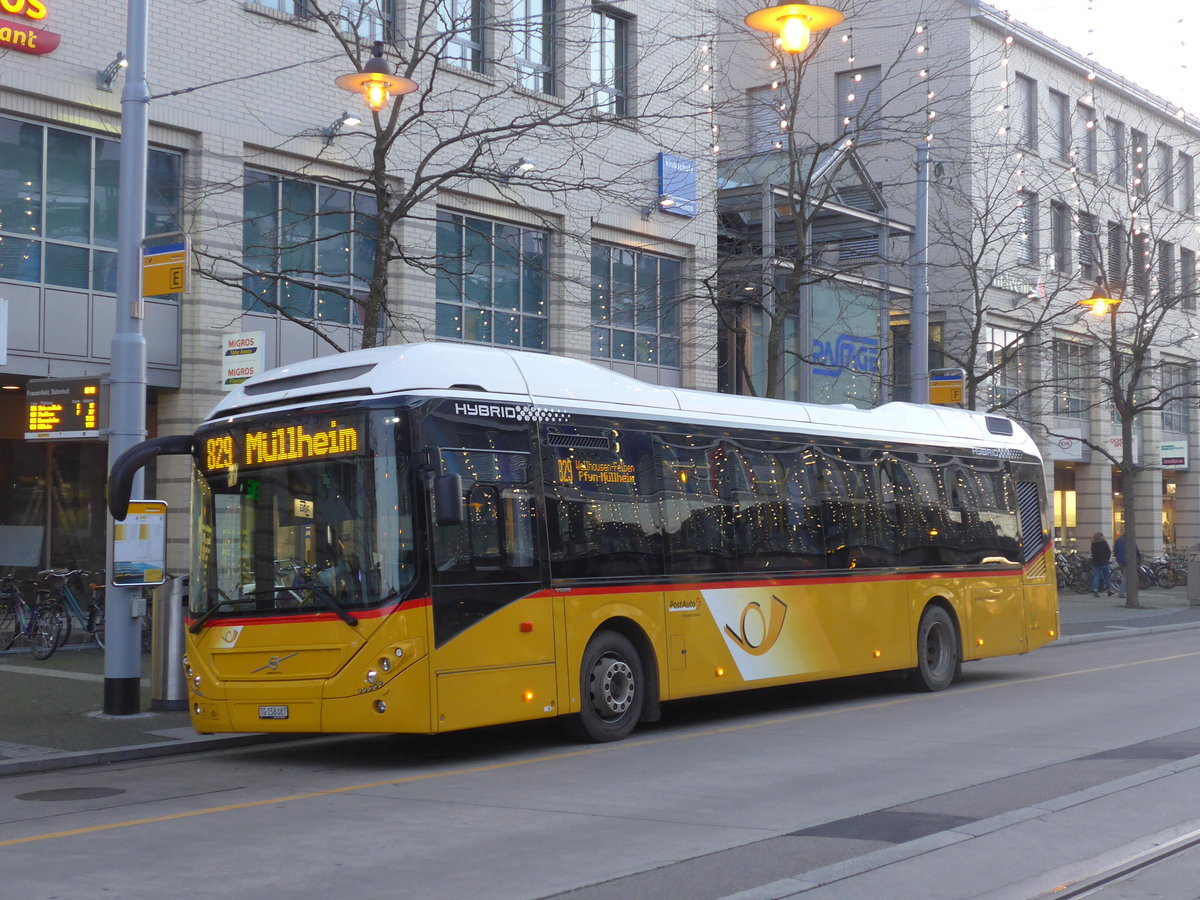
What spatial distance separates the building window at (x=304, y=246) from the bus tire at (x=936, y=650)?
9394mm

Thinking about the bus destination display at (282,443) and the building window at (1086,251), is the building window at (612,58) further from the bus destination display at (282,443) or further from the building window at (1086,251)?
the building window at (1086,251)

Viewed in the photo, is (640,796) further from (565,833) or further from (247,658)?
(247,658)

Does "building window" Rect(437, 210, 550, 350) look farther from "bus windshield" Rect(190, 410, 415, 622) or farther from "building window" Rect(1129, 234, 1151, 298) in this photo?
"building window" Rect(1129, 234, 1151, 298)

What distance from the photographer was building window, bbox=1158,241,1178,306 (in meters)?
32.9

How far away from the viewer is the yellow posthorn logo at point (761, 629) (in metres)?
13.9

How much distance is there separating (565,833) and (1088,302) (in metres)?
18.9

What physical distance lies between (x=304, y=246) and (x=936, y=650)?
Result: 10712 mm

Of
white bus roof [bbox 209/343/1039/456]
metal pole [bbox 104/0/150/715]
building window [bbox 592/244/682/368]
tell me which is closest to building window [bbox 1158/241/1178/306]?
building window [bbox 592/244/682/368]

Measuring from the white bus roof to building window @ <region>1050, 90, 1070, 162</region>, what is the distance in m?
30.0

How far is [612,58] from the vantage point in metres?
27.4

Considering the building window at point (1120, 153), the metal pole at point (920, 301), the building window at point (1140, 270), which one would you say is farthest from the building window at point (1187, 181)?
the metal pole at point (920, 301)

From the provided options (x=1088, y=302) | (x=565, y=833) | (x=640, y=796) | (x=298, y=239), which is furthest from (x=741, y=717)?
(x=1088, y=302)

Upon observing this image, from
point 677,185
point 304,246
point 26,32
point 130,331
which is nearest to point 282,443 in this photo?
point 130,331

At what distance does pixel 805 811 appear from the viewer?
346 inches
